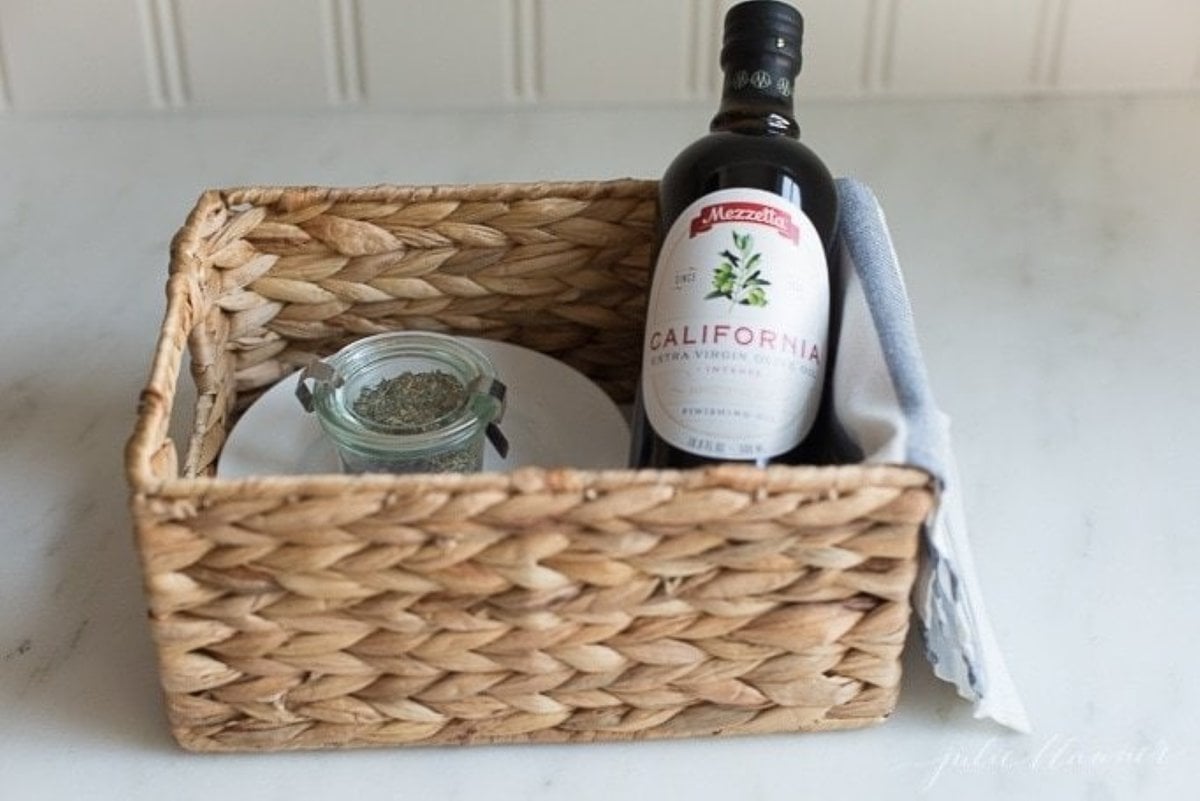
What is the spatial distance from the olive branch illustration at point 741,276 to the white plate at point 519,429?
15 cm

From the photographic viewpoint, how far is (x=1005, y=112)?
3.75 feet

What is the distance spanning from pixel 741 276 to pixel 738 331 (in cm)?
→ 3

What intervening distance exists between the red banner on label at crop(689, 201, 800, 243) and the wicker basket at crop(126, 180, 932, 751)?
149 millimetres

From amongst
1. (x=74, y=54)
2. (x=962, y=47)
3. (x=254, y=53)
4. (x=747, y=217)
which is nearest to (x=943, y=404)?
(x=747, y=217)

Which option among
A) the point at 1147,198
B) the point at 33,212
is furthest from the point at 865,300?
the point at 33,212

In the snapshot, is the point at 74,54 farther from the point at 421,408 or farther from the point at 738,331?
the point at 738,331

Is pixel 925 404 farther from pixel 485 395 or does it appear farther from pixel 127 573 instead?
pixel 127 573

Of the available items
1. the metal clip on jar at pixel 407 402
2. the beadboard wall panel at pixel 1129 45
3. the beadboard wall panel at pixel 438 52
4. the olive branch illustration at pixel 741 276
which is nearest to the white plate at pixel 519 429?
the metal clip on jar at pixel 407 402

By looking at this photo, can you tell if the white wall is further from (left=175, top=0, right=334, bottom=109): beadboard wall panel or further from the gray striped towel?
the gray striped towel

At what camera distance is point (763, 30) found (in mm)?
715

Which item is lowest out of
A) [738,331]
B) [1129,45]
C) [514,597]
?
[514,597]

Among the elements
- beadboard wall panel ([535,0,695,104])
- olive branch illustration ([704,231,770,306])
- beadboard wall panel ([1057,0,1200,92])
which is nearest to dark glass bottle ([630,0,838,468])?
olive branch illustration ([704,231,770,306])

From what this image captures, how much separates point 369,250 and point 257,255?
58 mm

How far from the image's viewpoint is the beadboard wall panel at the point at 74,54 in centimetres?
108
